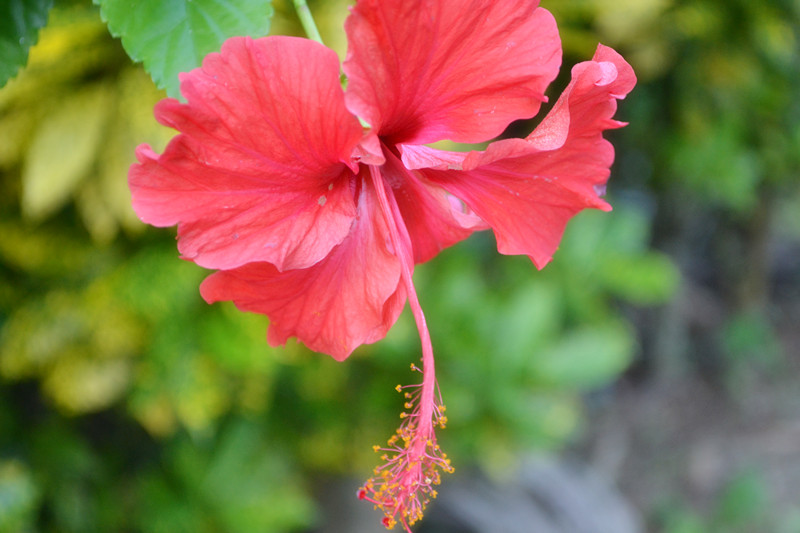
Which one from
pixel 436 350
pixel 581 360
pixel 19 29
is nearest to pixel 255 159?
pixel 19 29

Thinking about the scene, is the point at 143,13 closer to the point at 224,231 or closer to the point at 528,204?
the point at 224,231

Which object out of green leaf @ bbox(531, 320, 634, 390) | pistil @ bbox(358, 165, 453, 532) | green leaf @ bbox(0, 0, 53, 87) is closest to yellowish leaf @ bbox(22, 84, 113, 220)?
green leaf @ bbox(0, 0, 53, 87)

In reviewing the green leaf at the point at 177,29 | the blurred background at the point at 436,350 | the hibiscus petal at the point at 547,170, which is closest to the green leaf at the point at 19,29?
the green leaf at the point at 177,29

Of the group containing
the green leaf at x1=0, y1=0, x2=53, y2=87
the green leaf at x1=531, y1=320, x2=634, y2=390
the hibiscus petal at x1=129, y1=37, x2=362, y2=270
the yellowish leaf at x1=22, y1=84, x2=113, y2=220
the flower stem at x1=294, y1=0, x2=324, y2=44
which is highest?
the green leaf at x1=0, y1=0, x2=53, y2=87

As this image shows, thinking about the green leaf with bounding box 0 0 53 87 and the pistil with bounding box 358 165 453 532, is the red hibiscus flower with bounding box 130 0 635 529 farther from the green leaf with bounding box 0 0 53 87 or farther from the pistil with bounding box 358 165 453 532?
the green leaf with bounding box 0 0 53 87

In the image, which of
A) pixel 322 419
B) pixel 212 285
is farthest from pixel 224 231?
pixel 322 419

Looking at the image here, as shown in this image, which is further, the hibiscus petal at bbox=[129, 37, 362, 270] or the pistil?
the pistil

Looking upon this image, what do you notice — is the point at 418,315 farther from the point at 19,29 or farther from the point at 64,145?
the point at 64,145
